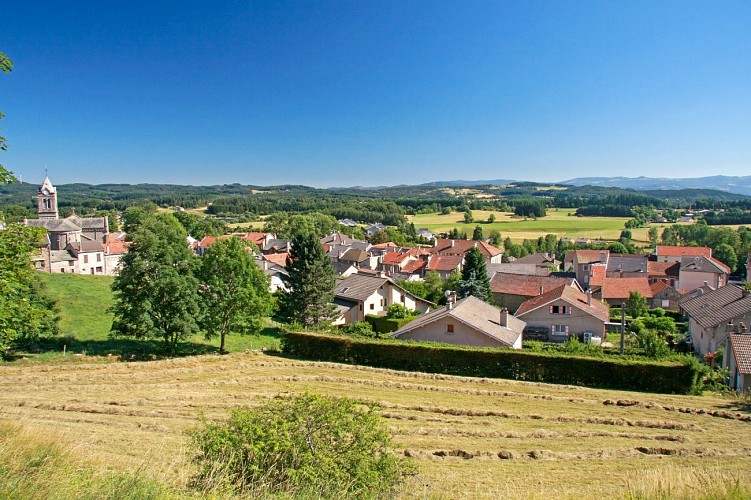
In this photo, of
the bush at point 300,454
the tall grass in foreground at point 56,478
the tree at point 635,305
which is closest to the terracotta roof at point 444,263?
the tree at point 635,305

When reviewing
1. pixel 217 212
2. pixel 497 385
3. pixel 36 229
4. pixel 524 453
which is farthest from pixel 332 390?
pixel 217 212

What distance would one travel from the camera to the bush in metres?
7.13

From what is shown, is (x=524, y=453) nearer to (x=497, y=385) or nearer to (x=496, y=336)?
(x=497, y=385)

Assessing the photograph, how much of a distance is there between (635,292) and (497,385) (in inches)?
1367

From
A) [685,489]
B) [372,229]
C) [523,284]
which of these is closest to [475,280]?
[523,284]

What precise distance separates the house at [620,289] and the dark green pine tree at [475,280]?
14.4 metres

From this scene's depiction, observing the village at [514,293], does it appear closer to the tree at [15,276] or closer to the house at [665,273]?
the house at [665,273]

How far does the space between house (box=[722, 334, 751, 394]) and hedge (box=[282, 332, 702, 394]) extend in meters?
2.15

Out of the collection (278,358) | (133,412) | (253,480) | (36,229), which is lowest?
(278,358)

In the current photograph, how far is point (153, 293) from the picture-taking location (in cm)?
2595

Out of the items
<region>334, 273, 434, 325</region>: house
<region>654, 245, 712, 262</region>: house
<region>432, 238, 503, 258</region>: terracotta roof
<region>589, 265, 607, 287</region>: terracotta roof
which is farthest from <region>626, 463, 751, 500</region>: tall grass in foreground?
<region>654, 245, 712, 262</region>: house

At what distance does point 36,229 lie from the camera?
9867 mm

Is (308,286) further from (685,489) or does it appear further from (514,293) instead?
(685,489)

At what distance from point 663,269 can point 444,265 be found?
29.7m
